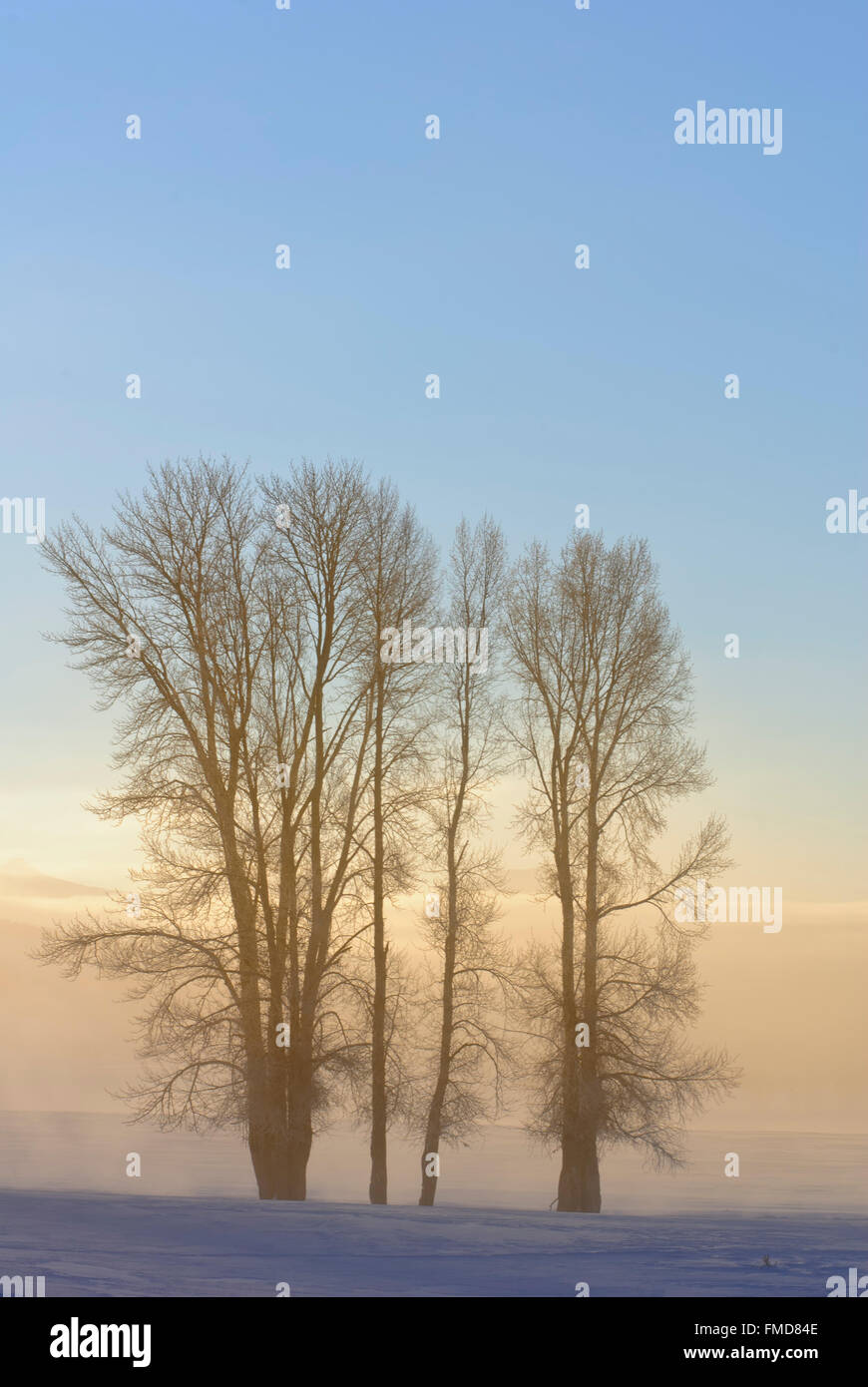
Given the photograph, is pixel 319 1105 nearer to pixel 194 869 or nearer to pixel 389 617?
pixel 194 869

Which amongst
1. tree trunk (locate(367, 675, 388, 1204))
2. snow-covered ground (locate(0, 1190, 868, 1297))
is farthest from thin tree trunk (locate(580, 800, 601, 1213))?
snow-covered ground (locate(0, 1190, 868, 1297))

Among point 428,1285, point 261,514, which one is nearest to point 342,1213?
point 428,1285

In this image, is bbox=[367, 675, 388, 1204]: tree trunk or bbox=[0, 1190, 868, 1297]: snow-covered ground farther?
bbox=[367, 675, 388, 1204]: tree trunk

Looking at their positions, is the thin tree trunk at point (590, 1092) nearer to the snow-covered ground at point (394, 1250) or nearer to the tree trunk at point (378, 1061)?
the tree trunk at point (378, 1061)

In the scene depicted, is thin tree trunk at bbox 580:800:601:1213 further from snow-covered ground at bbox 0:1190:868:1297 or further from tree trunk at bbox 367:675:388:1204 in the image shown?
snow-covered ground at bbox 0:1190:868:1297

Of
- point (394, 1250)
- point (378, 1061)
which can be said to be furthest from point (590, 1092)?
point (394, 1250)

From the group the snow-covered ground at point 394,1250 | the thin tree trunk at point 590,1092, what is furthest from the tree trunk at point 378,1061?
Result: the snow-covered ground at point 394,1250

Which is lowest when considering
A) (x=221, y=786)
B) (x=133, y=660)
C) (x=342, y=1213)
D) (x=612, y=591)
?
(x=342, y=1213)

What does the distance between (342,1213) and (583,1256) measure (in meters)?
4.57

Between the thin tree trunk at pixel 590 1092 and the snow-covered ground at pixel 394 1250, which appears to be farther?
the thin tree trunk at pixel 590 1092
